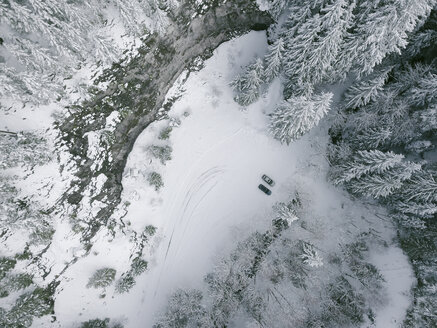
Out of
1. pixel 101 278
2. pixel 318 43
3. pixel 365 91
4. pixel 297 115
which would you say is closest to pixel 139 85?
pixel 297 115

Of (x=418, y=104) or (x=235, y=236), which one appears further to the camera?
(x=235, y=236)

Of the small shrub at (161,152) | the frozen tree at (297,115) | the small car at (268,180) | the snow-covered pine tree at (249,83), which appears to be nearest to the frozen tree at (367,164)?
the frozen tree at (297,115)

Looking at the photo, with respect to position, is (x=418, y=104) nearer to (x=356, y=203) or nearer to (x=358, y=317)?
(x=356, y=203)

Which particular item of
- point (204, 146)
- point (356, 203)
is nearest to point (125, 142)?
point (204, 146)

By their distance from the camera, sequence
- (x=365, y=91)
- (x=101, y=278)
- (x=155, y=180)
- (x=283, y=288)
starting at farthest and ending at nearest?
1. (x=155, y=180)
2. (x=283, y=288)
3. (x=365, y=91)
4. (x=101, y=278)

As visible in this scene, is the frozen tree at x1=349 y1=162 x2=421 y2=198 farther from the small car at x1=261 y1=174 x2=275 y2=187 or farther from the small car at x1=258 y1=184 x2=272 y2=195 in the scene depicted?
the small car at x1=258 y1=184 x2=272 y2=195

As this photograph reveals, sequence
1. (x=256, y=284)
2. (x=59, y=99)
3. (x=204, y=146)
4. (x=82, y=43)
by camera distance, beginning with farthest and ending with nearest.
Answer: (x=204, y=146) < (x=256, y=284) < (x=59, y=99) < (x=82, y=43)

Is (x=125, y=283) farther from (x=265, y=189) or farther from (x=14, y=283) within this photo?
(x=265, y=189)
